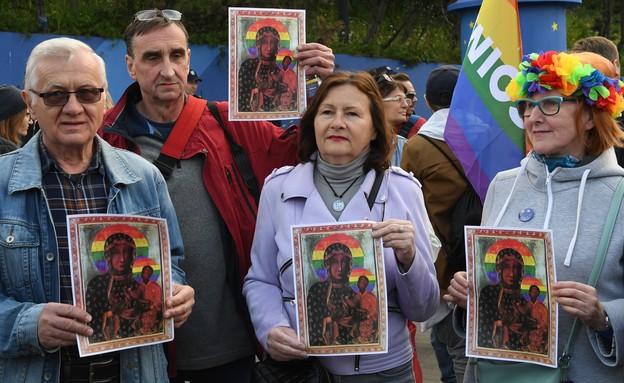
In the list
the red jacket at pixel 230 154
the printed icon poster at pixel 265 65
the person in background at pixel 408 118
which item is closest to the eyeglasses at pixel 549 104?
the printed icon poster at pixel 265 65

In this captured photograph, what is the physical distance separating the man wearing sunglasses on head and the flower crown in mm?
946

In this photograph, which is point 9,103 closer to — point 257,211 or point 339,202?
point 257,211

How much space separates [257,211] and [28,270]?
121 cm

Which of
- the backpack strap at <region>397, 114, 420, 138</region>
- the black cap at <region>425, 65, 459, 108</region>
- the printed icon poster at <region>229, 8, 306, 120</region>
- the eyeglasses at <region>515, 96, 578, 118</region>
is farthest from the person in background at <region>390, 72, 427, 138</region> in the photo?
the eyeglasses at <region>515, 96, 578, 118</region>

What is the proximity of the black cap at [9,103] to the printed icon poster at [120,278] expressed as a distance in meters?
3.45

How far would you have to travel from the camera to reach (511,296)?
11.4ft

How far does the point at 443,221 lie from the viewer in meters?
5.48

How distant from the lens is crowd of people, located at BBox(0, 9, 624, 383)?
130 inches

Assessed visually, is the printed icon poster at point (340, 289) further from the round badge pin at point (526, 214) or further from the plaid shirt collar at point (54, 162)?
the plaid shirt collar at point (54, 162)

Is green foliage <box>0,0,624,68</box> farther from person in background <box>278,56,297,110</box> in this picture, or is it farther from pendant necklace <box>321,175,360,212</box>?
pendant necklace <box>321,175,360,212</box>

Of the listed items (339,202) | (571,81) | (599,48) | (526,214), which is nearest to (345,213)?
(339,202)

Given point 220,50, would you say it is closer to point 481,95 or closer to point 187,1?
point 187,1

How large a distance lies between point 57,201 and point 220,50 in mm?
8939

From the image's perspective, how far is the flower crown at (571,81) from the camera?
3537 mm
